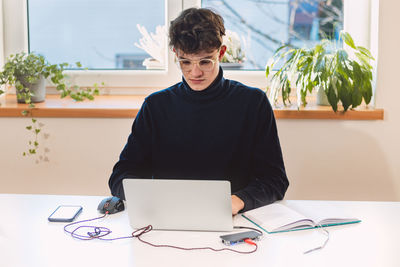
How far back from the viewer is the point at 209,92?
180 cm

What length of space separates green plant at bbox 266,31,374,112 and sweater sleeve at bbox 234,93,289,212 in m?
0.57

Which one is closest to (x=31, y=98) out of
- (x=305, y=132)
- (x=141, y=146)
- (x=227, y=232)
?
(x=141, y=146)

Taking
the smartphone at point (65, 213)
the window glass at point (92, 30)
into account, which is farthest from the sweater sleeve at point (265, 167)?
the window glass at point (92, 30)

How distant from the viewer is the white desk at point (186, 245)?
4.06 feet

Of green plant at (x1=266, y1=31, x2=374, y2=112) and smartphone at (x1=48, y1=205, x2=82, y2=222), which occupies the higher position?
green plant at (x1=266, y1=31, x2=374, y2=112)

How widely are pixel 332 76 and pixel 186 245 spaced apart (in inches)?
51.8

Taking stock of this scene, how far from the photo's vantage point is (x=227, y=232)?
4.66 feet

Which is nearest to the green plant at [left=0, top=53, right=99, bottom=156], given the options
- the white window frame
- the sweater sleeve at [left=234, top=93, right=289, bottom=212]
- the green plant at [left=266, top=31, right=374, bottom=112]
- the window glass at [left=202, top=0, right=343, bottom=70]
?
the white window frame

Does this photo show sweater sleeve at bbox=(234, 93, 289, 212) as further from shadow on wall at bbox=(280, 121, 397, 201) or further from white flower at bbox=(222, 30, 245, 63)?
white flower at bbox=(222, 30, 245, 63)

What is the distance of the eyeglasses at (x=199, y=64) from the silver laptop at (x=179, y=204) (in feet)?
1.58

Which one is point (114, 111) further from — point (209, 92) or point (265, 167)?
point (265, 167)

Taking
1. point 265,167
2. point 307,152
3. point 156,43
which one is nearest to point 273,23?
point 156,43

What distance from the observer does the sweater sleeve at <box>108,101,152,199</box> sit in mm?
1802

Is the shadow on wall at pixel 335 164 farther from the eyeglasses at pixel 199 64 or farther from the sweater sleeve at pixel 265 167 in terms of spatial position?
the eyeglasses at pixel 199 64
